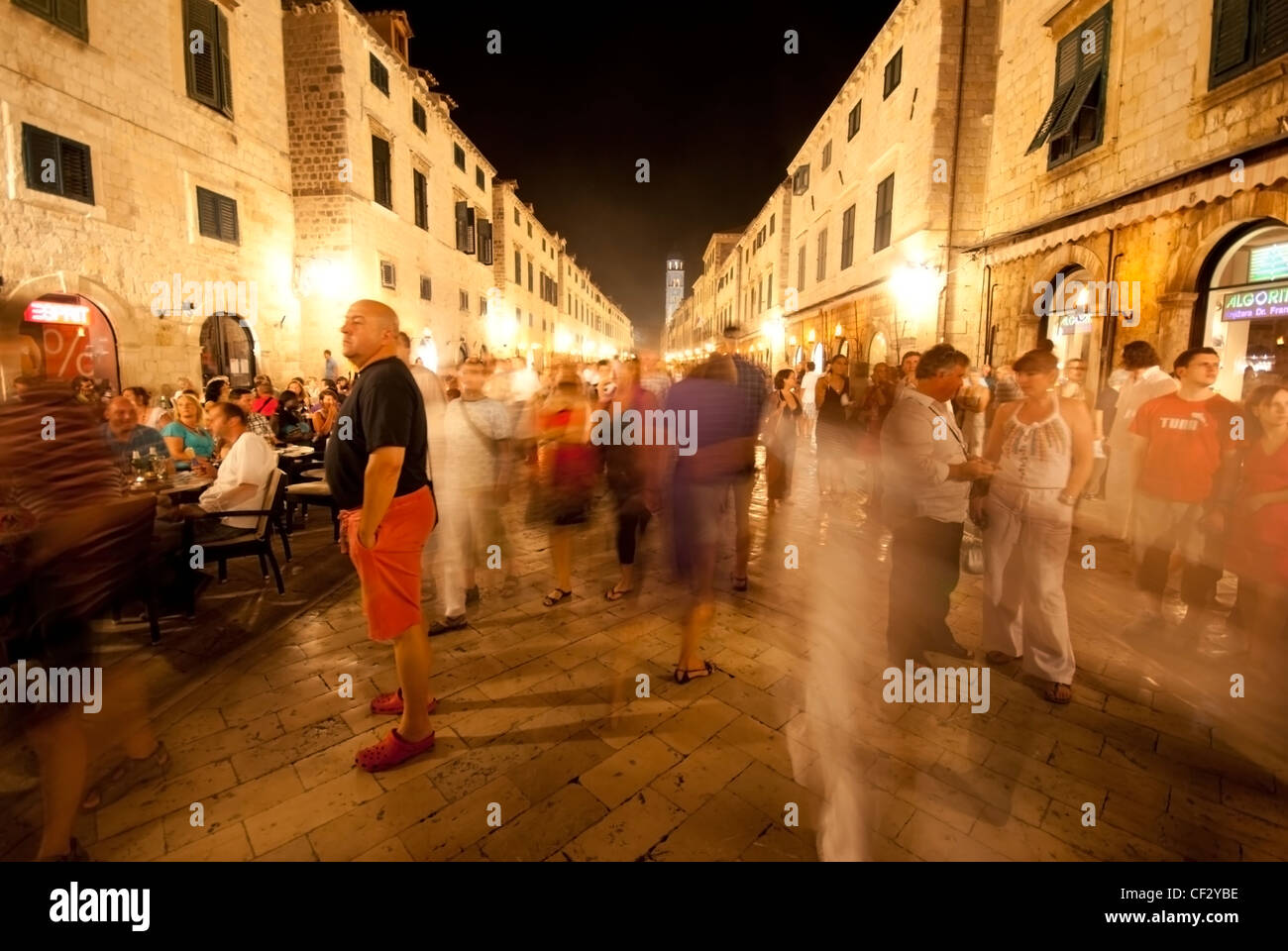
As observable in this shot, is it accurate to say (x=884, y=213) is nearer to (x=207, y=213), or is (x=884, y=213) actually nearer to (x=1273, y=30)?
(x=1273, y=30)

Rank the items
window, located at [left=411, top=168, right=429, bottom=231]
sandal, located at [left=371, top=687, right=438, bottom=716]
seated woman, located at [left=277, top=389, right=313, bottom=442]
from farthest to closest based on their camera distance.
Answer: window, located at [left=411, top=168, right=429, bottom=231] → seated woman, located at [left=277, top=389, right=313, bottom=442] → sandal, located at [left=371, top=687, right=438, bottom=716]

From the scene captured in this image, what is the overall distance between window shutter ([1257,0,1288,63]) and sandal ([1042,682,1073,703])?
7.39 m

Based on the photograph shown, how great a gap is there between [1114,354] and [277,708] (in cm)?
1075

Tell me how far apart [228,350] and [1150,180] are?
1597 centimetres

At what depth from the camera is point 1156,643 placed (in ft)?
13.6

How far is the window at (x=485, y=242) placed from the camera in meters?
25.0

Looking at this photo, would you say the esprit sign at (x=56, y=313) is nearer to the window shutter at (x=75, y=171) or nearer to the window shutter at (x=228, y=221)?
the window shutter at (x=75, y=171)

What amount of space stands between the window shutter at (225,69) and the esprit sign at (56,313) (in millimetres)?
5528

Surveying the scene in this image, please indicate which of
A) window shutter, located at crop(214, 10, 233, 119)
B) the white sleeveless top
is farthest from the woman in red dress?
window shutter, located at crop(214, 10, 233, 119)

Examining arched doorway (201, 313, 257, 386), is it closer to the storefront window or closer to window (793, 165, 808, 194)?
the storefront window

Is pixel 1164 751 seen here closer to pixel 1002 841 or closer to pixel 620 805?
pixel 1002 841

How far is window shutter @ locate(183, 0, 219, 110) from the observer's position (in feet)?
35.9

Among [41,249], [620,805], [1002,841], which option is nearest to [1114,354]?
[1002,841]

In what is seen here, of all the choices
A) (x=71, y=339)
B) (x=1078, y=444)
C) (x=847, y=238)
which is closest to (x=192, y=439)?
(x=71, y=339)
